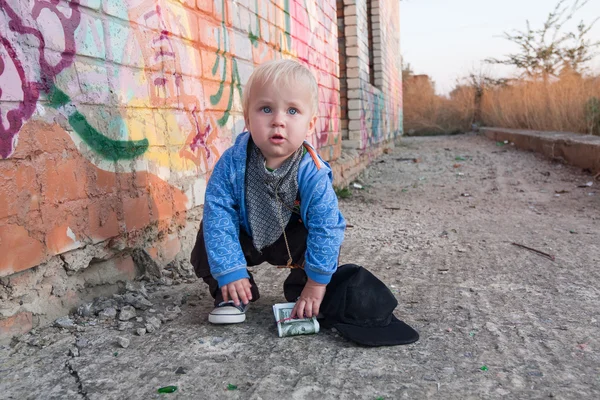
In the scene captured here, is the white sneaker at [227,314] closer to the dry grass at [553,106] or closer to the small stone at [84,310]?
the small stone at [84,310]

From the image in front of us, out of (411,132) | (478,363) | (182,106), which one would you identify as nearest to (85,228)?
(182,106)

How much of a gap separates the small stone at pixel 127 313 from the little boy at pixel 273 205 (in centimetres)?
30

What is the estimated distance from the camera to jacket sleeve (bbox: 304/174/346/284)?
1.64 metres

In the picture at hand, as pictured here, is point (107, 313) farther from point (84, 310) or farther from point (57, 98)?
point (57, 98)

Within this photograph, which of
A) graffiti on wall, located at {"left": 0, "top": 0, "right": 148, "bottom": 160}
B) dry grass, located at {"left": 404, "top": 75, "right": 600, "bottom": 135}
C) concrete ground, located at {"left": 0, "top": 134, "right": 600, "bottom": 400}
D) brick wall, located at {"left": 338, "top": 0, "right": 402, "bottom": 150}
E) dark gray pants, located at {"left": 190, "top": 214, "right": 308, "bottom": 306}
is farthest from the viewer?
dry grass, located at {"left": 404, "top": 75, "right": 600, "bottom": 135}

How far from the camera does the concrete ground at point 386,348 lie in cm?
133

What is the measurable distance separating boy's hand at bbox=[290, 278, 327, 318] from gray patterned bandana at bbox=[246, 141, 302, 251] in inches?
10.2

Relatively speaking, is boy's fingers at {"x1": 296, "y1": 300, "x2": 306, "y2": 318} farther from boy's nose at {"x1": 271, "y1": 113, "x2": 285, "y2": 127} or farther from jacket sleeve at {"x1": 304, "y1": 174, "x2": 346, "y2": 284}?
boy's nose at {"x1": 271, "y1": 113, "x2": 285, "y2": 127}

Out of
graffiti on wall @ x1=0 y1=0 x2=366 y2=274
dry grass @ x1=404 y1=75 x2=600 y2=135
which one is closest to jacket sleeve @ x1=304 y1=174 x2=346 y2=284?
graffiti on wall @ x1=0 y1=0 x2=366 y2=274

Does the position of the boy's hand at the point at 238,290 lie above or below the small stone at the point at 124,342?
above

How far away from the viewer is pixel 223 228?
1.69m

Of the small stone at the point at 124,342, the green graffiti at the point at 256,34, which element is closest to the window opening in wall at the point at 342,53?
the green graffiti at the point at 256,34

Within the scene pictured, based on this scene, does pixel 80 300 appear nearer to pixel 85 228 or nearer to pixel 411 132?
pixel 85 228

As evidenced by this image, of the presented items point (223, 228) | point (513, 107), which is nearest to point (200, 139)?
point (223, 228)
